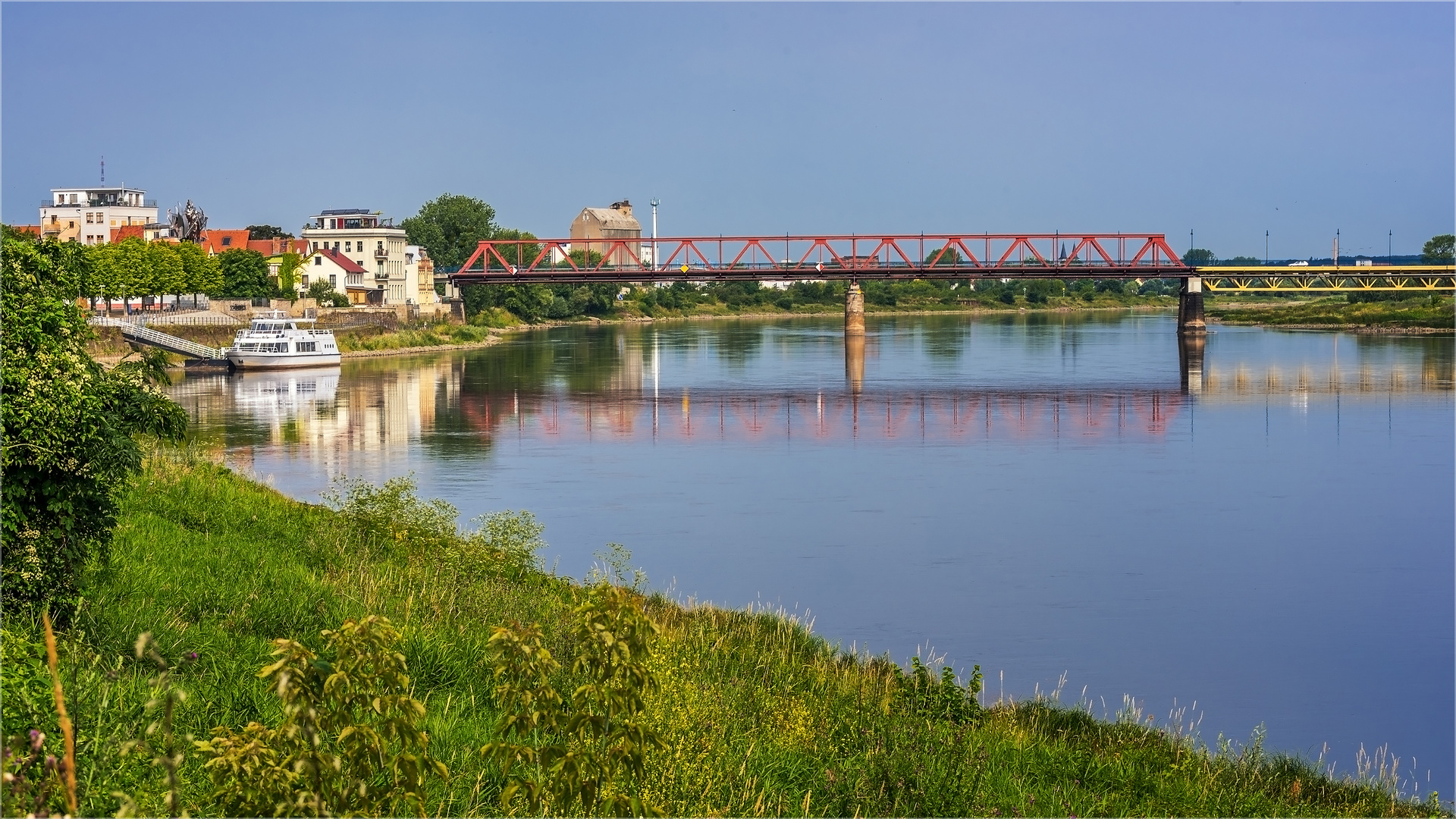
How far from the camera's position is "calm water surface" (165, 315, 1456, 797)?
17.8 meters

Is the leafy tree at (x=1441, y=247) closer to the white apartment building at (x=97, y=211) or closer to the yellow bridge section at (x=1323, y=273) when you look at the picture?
the yellow bridge section at (x=1323, y=273)

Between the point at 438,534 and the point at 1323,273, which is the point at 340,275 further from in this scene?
the point at 438,534

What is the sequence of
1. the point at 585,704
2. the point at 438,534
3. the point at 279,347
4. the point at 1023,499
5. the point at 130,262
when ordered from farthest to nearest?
the point at 130,262 → the point at 279,347 → the point at 1023,499 → the point at 438,534 → the point at 585,704

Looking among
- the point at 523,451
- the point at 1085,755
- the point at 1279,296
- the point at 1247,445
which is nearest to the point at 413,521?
the point at 1085,755

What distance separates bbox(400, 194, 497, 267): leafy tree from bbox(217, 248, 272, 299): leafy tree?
4148cm

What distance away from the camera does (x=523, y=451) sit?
38.0 meters

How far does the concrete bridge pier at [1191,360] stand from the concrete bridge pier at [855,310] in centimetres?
2053

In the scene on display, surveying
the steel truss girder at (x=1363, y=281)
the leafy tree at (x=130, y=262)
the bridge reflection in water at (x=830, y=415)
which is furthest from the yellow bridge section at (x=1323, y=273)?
the leafy tree at (x=130, y=262)

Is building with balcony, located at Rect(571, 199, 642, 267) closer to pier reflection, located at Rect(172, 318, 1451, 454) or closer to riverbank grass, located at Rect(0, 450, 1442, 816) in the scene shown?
pier reflection, located at Rect(172, 318, 1451, 454)

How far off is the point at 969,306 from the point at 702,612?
153745 mm

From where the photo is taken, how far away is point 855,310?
98.2 meters

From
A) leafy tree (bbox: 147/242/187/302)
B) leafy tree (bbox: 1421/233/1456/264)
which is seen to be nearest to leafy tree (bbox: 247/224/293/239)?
leafy tree (bbox: 147/242/187/302)

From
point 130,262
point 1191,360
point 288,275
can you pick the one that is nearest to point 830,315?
point 288,275

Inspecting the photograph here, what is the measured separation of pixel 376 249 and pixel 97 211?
38771 mm
